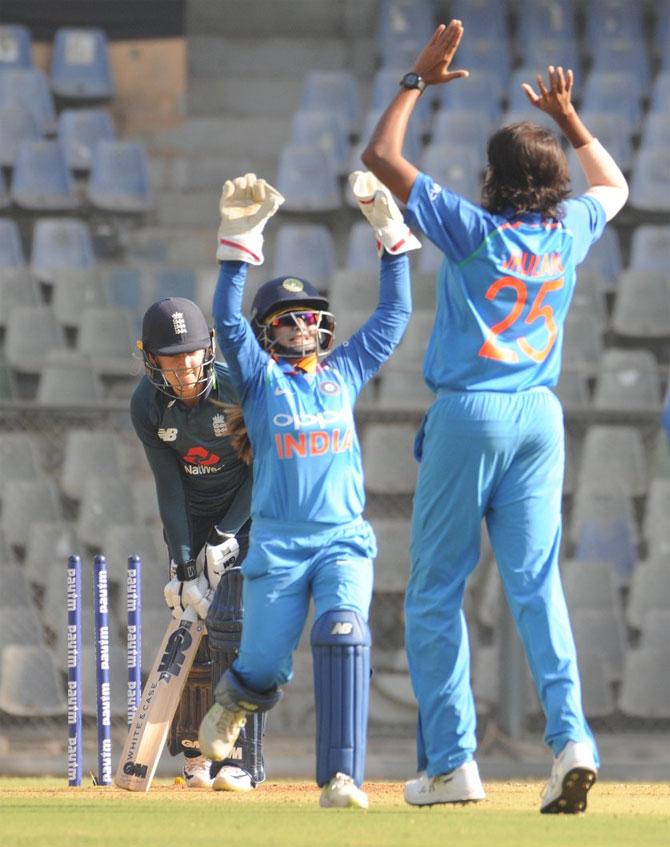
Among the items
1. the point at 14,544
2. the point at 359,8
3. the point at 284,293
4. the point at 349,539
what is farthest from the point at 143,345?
the point at 359,8

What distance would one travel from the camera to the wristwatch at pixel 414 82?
484cm

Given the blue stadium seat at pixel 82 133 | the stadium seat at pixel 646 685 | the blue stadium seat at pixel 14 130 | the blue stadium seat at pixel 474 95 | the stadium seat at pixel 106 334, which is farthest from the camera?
the blue stadium seat at pixel 474 95

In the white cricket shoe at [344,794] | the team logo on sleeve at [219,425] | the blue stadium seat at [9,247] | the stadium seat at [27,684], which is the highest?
the blue stadium seat at [9,247]

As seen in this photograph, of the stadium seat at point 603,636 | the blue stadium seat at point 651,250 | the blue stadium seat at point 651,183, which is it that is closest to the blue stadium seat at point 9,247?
the blue stadium seat at point 651,250

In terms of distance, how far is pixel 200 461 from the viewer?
20.0 ft

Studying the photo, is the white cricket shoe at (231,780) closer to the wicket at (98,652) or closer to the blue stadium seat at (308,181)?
the wicket at (98,652)

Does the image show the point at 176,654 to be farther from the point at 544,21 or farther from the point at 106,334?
the point at 544,21

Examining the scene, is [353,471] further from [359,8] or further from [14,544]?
[359,8]

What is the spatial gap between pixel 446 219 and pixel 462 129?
8748 millimetres

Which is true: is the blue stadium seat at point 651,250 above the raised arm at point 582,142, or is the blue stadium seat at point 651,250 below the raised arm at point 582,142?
below

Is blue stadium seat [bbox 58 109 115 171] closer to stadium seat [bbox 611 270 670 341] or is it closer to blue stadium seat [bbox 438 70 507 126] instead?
blue stadium seat [bbox 438 70 507 126]

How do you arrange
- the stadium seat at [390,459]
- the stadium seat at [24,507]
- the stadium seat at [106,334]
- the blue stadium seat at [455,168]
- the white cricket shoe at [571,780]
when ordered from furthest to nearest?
the blue stadium seat at [455,168] < the stadium seat at [106,334] < the stadium seat at [24,507] < the stadium seat at [390,459] < the white cricket shoe at [571,780]

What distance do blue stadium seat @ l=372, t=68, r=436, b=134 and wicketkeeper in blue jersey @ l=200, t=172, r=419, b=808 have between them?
8.53m

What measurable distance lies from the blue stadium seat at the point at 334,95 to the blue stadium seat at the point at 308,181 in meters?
0.89
